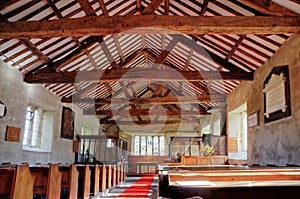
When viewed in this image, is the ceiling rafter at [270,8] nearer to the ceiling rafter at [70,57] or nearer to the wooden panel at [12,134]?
the ceiling rafter at [70,57]

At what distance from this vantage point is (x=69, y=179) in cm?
424

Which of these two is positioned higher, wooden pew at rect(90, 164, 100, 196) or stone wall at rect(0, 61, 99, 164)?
stone wall at rect(0, 61, 99, 164)

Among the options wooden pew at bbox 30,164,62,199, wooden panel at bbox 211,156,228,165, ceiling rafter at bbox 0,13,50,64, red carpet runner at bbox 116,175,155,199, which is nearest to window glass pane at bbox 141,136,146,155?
wooden panel at bbox 211,156,228,165

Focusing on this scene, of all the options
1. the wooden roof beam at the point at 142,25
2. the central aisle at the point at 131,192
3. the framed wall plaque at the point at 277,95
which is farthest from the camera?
the central aisle at the point at 131,192

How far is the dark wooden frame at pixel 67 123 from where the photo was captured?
368 inches

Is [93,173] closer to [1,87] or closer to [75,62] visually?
[1,87]

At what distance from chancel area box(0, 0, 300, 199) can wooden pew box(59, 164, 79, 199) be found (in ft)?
0.07

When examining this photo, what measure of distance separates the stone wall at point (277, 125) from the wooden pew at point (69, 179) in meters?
3.56

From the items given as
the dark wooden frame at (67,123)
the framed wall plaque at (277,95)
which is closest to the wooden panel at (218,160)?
the framed wall plaque at (277,95)

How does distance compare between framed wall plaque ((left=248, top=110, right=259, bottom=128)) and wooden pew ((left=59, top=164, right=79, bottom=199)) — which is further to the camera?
framed wall plaque ((left=248, top=110, right=259, bottom=128))

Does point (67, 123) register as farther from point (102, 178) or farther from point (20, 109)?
point (102, 178)

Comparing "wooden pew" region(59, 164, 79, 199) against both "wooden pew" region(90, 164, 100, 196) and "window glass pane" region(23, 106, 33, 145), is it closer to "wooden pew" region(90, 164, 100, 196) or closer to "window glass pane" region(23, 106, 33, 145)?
"wooden pew" region(90, 164, 100, 196)

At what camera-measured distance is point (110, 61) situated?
8.79m

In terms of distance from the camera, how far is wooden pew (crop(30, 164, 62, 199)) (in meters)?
3.63
